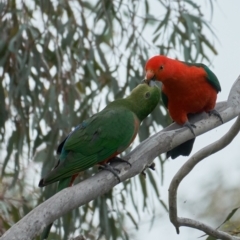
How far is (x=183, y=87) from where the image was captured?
391 centimetres

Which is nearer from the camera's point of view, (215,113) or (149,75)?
(215,113)

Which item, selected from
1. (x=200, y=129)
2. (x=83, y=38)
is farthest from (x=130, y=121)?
(x=83, y=38)

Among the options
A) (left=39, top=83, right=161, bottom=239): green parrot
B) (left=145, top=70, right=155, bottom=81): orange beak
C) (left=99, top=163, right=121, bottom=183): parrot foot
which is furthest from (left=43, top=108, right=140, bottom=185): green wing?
(left=145, top=70, right=155, bottom=81): orange beak

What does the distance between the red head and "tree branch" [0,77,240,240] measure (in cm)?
25

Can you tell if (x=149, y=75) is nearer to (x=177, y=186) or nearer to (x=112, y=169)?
(x=112, y=169)

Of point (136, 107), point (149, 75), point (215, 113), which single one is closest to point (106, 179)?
point (136, 107)

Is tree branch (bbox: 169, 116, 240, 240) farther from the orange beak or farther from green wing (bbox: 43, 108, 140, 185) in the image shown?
the orange beak

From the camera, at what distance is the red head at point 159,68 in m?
3.75

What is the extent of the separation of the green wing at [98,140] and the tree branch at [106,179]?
0.19m

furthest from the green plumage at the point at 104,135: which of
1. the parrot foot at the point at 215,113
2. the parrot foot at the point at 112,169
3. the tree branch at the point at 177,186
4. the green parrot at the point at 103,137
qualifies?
the tree branch at the point at 177,186

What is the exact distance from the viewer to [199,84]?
13.0 ft

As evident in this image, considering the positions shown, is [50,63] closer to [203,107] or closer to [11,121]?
[11,121]

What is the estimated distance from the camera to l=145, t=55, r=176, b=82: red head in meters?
3.75

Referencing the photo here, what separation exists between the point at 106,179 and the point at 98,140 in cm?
38
